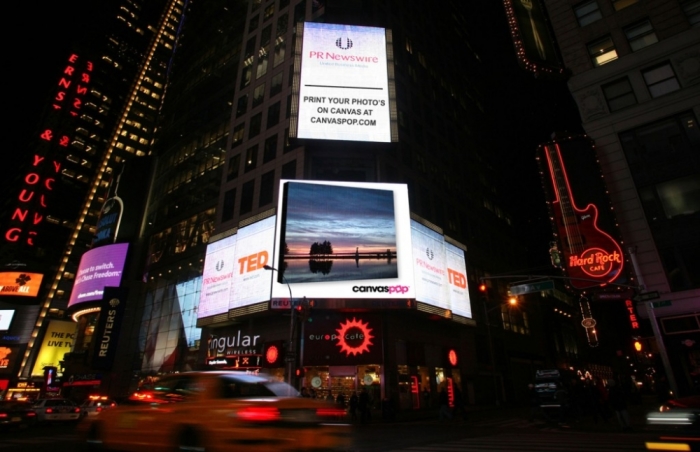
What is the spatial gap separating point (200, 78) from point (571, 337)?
72.4 metres

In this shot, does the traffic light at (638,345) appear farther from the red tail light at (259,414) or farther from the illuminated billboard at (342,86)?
the red tail light at (259,414)

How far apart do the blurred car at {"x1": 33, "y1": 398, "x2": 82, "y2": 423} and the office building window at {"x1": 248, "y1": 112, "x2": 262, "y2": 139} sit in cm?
2835

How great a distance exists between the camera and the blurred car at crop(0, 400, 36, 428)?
1877 centimetres

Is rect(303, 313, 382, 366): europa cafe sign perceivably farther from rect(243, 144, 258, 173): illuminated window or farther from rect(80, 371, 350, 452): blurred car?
rect(80, 371, 350, 452): blurred car

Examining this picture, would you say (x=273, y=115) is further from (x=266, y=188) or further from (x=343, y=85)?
(x=266, y=188)

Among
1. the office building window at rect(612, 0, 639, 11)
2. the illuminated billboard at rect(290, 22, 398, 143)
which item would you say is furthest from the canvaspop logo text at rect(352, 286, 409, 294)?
the office building window at rect(612, 0, 639, 11)

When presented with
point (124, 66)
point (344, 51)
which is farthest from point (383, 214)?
point (124, 66)

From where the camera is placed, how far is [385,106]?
1447 inches

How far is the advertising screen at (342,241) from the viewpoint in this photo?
99.5 ft

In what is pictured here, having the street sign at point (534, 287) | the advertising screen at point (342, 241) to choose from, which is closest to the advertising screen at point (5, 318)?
the advertising screen at point (342, 241)

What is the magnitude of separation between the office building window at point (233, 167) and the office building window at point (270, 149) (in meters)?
4.07

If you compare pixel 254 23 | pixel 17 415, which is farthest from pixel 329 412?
pixel 254 23

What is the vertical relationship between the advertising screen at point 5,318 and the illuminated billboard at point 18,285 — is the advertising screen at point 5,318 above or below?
below

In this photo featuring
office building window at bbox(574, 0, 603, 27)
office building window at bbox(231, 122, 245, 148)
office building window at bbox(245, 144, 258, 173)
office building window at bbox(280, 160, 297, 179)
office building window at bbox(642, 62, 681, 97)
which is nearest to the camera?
office building window at bbox(642, 62, 681, 97)
